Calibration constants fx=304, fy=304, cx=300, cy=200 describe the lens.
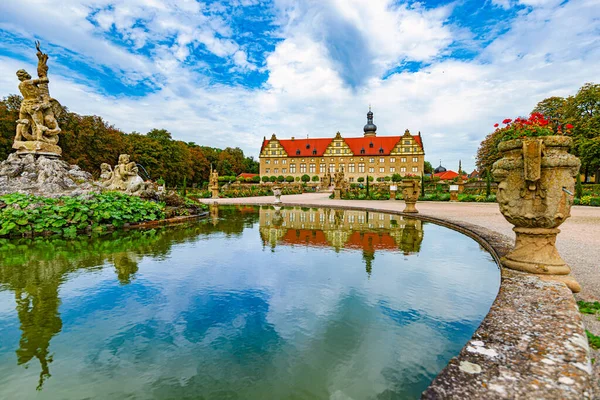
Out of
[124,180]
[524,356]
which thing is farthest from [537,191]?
[124,180]

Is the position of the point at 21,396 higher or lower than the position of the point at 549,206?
lower

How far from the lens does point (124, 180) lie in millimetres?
12383

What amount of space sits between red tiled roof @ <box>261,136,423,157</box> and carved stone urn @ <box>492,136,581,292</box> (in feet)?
206

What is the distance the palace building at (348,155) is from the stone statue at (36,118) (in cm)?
5248

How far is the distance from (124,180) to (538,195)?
13.3 meters

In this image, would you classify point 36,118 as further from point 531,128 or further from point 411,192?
point 531,128

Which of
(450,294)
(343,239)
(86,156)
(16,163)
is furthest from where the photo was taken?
(86,156)

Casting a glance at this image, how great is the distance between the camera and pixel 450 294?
3564mm

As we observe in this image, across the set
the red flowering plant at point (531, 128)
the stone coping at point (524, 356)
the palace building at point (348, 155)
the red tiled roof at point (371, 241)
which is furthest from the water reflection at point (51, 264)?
the palace building at point (348, 155)

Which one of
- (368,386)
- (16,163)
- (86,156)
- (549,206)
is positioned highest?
(86,156)

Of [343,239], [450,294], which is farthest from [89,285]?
[343,239]

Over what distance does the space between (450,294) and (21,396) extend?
3.89 meters

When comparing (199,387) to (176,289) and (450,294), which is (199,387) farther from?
(450,294)

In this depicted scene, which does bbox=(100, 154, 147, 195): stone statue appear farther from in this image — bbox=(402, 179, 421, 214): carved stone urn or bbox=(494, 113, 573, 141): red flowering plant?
bbox=(494, 113, 573, 141): red flowering plant
